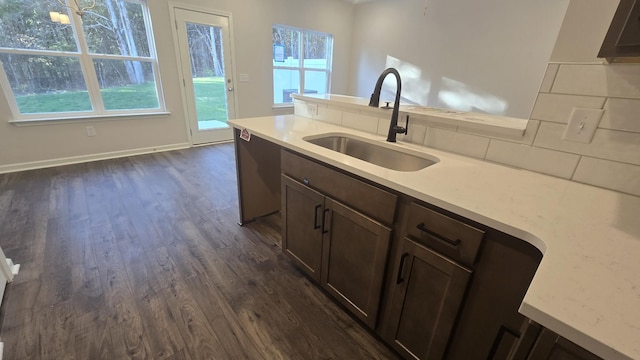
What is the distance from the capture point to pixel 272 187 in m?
2.32

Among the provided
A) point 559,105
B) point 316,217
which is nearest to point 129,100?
point 316,217

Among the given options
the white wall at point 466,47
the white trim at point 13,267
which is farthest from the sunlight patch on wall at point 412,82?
the white trim at point 13,267

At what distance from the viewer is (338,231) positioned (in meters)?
1.31

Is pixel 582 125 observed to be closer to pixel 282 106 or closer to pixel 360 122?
pixel 360 122

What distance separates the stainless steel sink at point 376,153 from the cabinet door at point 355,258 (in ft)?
1.64

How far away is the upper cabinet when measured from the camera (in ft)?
2.32

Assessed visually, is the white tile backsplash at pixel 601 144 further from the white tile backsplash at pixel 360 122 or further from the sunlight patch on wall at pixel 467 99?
the sunlight patch on wall at pixel 467 99

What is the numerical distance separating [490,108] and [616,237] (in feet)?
13.5

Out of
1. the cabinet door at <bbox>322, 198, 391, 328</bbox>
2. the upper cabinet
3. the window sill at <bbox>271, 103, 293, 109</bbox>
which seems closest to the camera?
the upper cabinet

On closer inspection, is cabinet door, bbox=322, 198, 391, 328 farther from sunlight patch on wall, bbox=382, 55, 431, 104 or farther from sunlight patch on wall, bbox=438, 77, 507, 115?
sunlight patch on wall, bbox=382, 55, 431, 104

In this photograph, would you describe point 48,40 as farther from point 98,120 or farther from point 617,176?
point 617,176

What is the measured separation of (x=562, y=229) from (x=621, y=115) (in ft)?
1.87

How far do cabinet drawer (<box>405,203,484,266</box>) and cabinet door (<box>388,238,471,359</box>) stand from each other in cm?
3

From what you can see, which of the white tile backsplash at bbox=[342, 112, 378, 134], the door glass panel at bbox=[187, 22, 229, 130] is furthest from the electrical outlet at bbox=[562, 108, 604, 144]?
the door glass panel at bbox=[187, 22, 229, 130]
